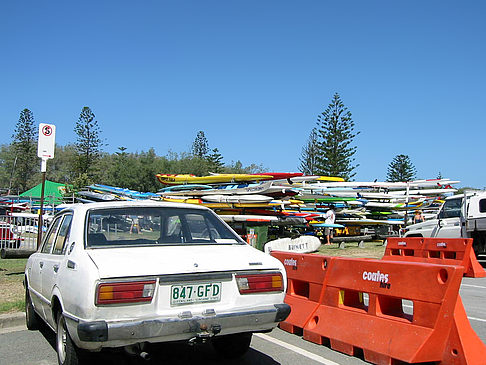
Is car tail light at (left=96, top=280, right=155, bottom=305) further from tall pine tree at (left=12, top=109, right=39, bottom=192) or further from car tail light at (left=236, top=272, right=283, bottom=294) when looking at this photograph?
tall pine tree at (left=12, top=109, right=39, bottom=192)

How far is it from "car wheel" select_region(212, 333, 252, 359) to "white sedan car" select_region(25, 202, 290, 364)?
1cm

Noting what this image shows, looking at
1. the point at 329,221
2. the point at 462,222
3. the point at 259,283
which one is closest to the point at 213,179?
the point at 329,221

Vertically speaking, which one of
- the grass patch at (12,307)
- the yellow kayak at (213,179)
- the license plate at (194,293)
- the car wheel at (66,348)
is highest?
the yellow kayak at (213,179)

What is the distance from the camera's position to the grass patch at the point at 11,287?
7.12 m

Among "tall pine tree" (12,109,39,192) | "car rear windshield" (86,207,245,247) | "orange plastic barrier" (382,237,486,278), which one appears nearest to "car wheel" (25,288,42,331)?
"car rear windshield" (86,207,245,247)

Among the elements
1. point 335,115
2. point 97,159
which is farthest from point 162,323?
point 97,159

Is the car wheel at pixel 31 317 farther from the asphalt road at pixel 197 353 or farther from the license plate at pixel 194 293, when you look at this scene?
the license plate at pixel 194 293

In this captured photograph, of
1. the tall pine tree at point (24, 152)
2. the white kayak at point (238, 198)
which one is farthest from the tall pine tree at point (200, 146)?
the white kayak at point (238, 198)

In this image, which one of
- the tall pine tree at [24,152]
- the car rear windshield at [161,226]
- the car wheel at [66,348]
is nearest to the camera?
the car wheel at [66,348]

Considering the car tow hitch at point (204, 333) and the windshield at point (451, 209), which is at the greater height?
the windshield at point (451, 209)

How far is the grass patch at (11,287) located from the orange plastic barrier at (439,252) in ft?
27.2

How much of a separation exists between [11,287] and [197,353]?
197 inches

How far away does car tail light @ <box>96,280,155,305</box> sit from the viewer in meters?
3.70

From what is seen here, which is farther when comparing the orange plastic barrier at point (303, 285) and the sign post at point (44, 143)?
the sign post at point (44, 143)
